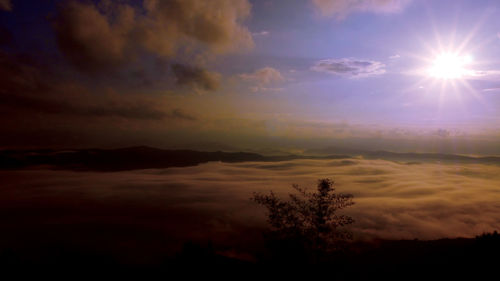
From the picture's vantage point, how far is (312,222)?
31.2m

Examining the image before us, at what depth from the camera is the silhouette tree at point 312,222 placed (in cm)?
3053

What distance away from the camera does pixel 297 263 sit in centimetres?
2995

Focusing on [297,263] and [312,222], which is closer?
[297,263]

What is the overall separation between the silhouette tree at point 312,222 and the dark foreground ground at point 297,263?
145 centimetres

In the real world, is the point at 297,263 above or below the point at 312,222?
below

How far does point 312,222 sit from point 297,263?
4.66 meters

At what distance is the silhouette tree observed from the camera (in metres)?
30.5

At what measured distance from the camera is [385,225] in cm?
17700

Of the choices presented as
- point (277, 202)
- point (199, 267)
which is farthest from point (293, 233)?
point (199, 267)

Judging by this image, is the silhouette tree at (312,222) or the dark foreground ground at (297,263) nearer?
the silhouette tree at (312,222)

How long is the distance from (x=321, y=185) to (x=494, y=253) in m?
65.5

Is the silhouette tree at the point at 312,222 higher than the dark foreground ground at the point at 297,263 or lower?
higher

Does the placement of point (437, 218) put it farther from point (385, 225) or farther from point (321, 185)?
point (321, 185)

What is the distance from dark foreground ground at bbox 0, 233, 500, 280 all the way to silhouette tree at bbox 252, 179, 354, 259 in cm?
145
